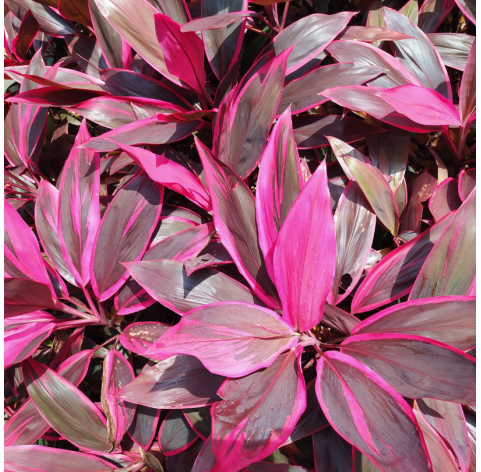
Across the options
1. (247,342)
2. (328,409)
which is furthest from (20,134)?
(328,409)

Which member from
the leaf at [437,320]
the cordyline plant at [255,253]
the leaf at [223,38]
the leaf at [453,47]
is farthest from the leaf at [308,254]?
the leaf at [453,47]

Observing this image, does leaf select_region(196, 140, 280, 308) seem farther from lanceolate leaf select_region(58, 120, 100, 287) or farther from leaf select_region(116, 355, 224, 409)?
lanceolate leaf select_region(58, 120, 100, 287)

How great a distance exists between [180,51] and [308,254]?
46 centimetres

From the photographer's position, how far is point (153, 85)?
0.75 metres

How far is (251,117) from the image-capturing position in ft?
1.98

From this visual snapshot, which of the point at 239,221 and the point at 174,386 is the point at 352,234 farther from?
the point at 174,386

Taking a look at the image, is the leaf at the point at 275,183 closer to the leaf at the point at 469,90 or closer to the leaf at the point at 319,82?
the leaf at the point at 319,82

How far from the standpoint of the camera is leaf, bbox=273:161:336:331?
1.39ft

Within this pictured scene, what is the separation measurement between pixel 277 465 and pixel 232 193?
45 centimetres

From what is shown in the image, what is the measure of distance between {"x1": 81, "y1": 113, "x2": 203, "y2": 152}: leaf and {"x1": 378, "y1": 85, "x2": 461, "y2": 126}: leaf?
0.37 m

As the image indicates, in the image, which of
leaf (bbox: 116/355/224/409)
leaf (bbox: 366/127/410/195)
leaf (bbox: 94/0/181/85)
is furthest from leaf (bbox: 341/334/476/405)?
leaf (bbox: 94/0/181/85)

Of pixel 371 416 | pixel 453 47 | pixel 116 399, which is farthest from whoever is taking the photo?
pixel 453 47

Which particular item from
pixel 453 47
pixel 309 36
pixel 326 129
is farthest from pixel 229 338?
pixel 453 47

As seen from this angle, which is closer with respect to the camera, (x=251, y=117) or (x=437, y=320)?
(x=437, y=320)
